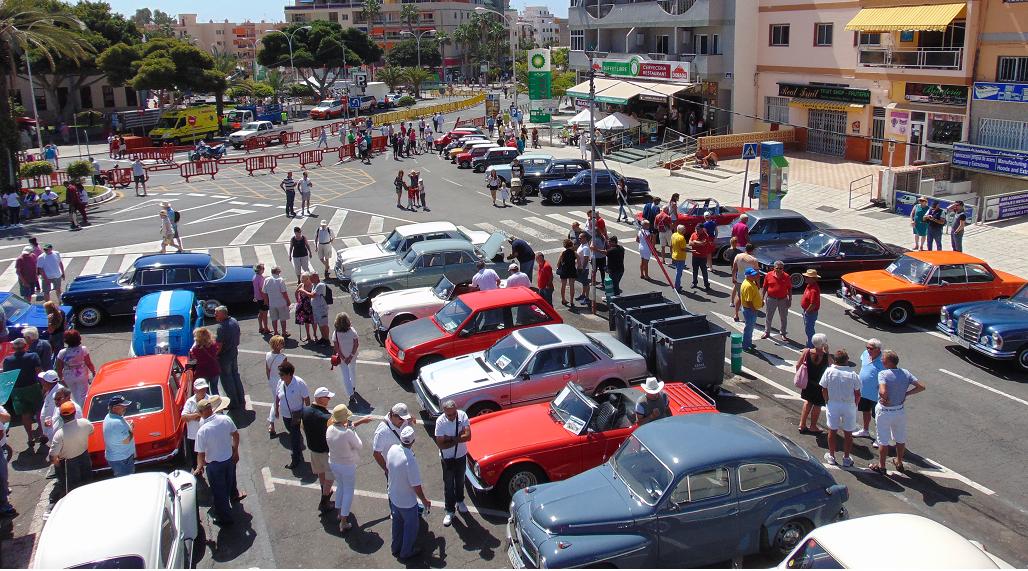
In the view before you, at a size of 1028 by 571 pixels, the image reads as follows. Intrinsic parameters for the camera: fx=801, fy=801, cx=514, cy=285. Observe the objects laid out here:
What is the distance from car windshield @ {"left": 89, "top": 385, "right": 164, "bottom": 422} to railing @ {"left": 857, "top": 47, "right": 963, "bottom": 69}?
28.5 meters

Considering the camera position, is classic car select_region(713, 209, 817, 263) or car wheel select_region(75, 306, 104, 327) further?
classic car select_region(713, 209, 817, 263)

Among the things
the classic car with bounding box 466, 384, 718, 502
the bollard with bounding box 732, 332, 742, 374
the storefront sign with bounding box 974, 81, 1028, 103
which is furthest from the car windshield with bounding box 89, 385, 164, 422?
the storefront sign with bounding box 974, 81, 1028, 103

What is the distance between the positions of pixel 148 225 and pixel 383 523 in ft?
71.7

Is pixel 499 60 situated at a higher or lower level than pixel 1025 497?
higher

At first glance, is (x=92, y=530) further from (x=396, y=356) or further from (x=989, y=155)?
(x=989, y=155)

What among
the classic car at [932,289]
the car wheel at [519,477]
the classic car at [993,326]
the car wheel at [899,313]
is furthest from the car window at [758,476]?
the car wheel at [899,313]

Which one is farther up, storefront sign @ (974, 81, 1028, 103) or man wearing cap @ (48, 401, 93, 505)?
storefront sign @ (974, 81, 1028, 103)

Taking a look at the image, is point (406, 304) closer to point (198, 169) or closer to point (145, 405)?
point (145, 405)

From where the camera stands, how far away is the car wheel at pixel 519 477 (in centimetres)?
959

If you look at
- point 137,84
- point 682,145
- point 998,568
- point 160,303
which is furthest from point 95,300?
point 137,84

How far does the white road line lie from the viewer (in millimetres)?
25094

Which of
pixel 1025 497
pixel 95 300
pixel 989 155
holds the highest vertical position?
pixel 989 155

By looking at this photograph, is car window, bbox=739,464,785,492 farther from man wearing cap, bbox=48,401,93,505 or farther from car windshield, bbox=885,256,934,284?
car windshield, bbox=885,256,934,284

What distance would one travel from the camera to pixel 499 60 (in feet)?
468
